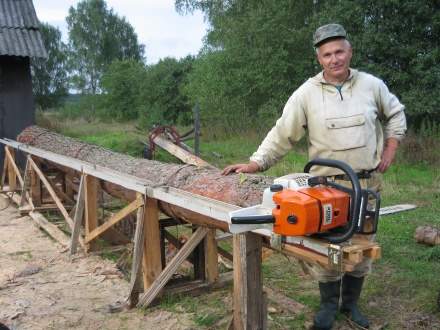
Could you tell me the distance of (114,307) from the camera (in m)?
4.14

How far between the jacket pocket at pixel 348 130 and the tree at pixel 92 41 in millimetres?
40417

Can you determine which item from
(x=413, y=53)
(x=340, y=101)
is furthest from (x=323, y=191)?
(x=413, y=53)

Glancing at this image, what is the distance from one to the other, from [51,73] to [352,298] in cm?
4000

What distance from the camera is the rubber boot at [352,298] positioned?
369cm

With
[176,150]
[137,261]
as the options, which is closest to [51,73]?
[176,150]

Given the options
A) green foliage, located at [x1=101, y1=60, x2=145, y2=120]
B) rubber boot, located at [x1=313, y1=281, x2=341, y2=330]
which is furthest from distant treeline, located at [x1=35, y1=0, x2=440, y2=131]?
green foliage, located at [x1=101, y1=60, x2=145, y2=120]

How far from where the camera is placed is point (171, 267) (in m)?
4.04

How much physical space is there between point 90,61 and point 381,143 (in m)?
42.5

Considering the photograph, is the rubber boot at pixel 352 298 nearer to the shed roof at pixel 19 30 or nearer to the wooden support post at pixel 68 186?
the wooden support post at pixel 68 186

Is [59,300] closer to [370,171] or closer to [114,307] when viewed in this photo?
A: [114,307]

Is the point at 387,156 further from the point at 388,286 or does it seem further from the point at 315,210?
the point at 388,286

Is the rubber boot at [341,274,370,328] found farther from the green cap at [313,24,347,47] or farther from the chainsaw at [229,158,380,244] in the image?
the green cap at [313,24,347,47]

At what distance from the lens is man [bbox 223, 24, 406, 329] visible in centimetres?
315

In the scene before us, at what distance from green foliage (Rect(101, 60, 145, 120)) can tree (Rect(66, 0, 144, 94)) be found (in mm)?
8377
